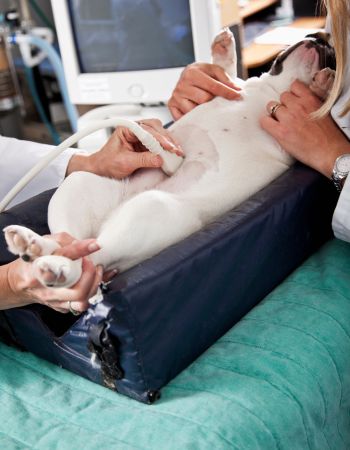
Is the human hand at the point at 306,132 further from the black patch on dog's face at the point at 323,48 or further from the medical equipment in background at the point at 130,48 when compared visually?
the medical equipment in background at the point at 130,48

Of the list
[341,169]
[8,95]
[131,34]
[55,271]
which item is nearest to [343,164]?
[341,169]

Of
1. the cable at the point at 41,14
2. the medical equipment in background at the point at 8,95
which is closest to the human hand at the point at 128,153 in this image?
the medical equipment in background at the point at 8,95

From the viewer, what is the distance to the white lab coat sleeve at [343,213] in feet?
3.03

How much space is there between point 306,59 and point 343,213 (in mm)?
377

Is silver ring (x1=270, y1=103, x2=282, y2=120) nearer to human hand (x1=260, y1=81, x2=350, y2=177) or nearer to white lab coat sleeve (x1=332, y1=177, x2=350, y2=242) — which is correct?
human hand (x1=260, y1=81, x2=350, y2=177)

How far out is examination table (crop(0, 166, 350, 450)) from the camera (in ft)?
2.39

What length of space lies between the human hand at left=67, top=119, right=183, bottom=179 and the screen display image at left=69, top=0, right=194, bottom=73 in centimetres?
82

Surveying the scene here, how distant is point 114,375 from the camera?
791 millimetres

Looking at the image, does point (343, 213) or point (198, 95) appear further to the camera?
point (198, 95)

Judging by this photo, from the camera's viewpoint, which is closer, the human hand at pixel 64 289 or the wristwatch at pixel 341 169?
the human hand at pixel 64 289

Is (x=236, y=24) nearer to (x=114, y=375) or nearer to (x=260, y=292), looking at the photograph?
(x=260, y=292)

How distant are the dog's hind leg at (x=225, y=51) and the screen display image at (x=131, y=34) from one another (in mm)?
574

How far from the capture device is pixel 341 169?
0.96 m

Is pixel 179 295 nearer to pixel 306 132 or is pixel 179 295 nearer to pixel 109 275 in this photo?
pixel 109 275
